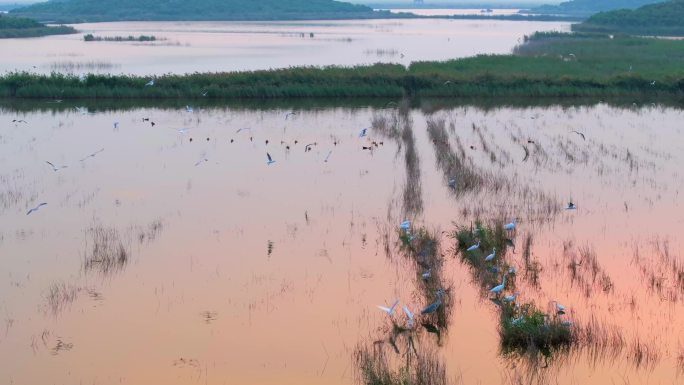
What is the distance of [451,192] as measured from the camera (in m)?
9.66

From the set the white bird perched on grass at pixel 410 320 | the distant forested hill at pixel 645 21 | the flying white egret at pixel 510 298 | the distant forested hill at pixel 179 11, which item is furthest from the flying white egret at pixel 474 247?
the distant forested hill at pixel 179 11

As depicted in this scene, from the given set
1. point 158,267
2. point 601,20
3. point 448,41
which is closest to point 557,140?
point 158,267

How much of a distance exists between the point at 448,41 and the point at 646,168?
30.2 metres

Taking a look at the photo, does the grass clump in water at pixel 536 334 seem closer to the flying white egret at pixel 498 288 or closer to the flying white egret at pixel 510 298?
the flying white egret at pixel 510 298

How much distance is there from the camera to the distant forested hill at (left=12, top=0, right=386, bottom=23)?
253 ft

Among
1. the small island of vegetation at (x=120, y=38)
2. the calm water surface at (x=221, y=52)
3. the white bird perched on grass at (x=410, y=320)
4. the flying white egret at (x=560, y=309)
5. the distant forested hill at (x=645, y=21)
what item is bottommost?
the calm water surface at (x=221, y=52)

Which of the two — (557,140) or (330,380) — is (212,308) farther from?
(557,140)

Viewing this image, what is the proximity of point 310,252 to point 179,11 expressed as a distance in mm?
75874

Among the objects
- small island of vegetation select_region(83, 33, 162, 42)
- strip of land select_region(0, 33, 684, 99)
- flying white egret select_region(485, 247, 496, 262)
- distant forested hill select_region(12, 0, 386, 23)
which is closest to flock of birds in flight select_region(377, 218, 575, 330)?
flying white egret select_region(485, 247, 496, 262)

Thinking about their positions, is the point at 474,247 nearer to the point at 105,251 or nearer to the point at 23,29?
the point at 105,251

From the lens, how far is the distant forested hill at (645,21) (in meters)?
46.8

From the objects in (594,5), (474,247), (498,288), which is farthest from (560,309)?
(594,5)

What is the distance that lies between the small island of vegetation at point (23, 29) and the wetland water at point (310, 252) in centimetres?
3427

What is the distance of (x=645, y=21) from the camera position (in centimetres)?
4900
